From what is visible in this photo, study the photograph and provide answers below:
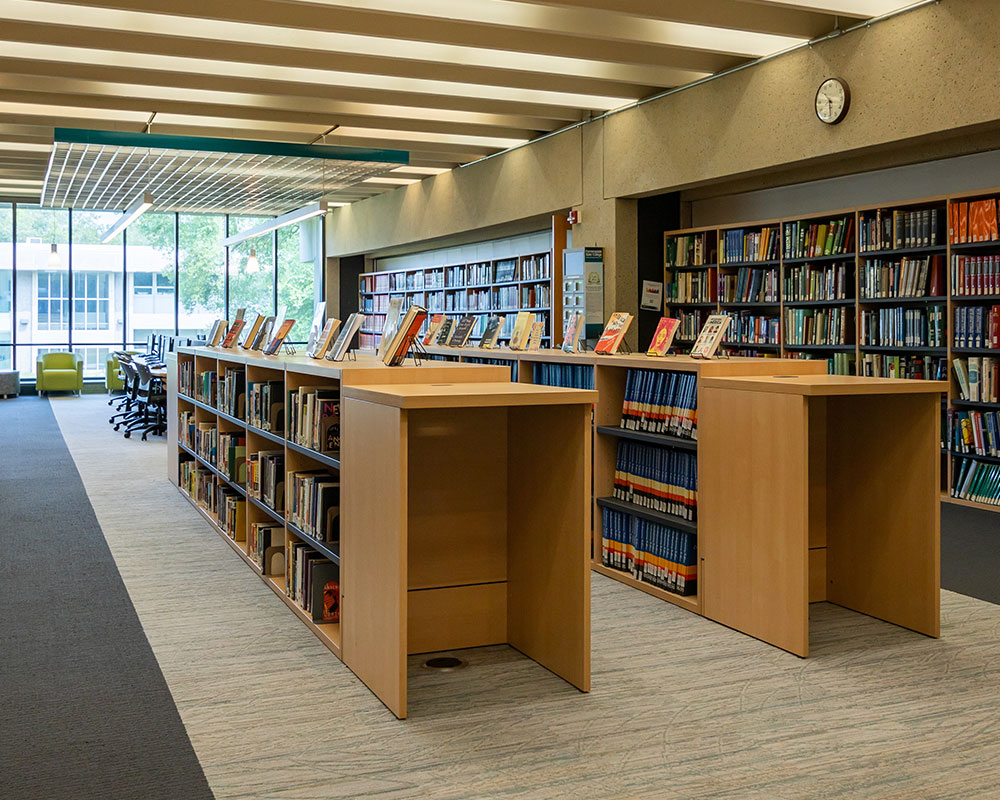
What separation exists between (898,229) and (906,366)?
3.49 feet

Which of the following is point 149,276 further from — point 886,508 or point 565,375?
point 886,508

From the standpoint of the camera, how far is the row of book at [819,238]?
26.6 feet

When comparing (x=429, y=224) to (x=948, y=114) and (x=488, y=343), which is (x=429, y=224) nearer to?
(x=488, y=343)

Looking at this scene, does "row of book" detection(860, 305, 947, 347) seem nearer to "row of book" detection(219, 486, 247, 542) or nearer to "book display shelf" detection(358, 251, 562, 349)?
"book display shelf" detection(358, 251, 562, 349)

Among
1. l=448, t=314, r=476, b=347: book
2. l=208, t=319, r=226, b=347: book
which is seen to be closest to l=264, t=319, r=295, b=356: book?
l=448, t=314, r=476, b=347: book

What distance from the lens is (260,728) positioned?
332 centimetres

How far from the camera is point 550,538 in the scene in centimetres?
390

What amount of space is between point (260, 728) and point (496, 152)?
9.90 meters

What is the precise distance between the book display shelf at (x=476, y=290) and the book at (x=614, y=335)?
13.3ft

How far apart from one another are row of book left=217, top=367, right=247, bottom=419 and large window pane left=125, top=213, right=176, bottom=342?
1341 centimetres

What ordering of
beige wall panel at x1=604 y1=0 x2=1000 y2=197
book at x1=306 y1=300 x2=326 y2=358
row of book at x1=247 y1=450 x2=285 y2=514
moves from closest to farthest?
row of book at x1=247 y1=450 x2=285 y2=514 → book at x1=306 y1=300 x2=326 y2=358 → beige wall panel at x1=604 y1=0 x2=1000 y2=197

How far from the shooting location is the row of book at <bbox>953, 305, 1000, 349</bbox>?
6984 millimetres

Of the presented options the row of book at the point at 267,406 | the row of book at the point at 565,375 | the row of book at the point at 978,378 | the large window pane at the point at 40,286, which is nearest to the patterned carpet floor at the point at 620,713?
the row of book at the point at 267,406

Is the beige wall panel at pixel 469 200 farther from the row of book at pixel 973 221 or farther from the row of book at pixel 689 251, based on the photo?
the row of book at pixel 973 221
